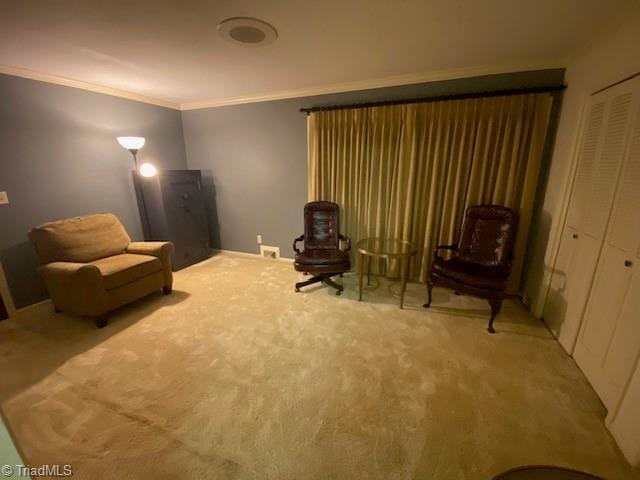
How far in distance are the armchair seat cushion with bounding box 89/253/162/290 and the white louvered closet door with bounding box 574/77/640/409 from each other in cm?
370

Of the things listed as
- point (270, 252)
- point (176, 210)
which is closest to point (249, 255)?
point (270, 252)

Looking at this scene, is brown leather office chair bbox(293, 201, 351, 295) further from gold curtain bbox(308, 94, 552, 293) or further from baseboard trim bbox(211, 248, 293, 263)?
baseboard trim bbox(211, 248, 293, 263)

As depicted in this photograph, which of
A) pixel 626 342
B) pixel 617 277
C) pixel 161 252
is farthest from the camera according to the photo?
pixel 161 252

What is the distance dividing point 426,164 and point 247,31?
2.14m

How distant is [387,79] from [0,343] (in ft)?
14.3

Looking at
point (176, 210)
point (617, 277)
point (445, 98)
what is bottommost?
point (617, 277)

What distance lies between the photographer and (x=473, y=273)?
2455 mm

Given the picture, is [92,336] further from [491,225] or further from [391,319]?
[491,225]

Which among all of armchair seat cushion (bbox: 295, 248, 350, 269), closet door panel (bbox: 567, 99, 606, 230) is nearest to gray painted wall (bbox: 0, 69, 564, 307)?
closet door panel (bbox: 567, 99, 606, 230)

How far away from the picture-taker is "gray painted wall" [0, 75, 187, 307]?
2.59 meters

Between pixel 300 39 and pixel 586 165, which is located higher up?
pixel 300 39

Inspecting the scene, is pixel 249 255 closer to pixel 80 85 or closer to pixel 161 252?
pixel 161 252

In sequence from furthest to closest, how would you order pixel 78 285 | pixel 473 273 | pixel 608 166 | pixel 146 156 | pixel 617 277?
pixel 146 156, pixel 473 273, pixel 78 285, pixel 608 166, pixel 617 277

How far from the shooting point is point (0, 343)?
2.25m
